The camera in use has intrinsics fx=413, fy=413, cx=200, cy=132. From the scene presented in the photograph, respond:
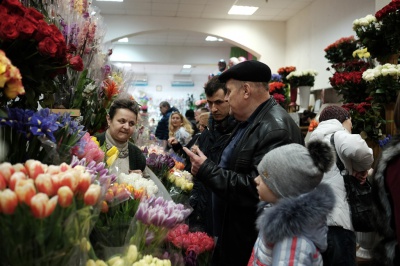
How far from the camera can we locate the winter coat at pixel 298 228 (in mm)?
1235

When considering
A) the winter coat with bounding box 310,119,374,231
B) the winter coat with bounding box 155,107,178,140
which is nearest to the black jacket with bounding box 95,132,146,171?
the winter coat with bounding box 310,119,374,231

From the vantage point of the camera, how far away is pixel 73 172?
0.91 m

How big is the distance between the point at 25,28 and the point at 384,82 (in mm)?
3122

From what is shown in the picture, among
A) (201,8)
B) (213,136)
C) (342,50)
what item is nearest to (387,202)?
(213,136)

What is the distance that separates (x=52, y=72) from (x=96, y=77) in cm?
110

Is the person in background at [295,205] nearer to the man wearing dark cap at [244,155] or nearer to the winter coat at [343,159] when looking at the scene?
the man wearing dark cap at [244,155]

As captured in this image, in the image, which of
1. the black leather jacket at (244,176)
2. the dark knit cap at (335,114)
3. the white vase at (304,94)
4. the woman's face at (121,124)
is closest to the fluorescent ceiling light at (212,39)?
the white vase at (304,94)

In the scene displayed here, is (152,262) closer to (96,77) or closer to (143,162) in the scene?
(143,162)

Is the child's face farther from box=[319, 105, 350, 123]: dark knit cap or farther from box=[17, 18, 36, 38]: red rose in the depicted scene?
box=[319, 105, 350, 123]: dark knit cap

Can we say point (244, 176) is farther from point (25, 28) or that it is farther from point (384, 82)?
point (384, 82)

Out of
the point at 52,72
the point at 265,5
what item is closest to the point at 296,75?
the point at 265,5

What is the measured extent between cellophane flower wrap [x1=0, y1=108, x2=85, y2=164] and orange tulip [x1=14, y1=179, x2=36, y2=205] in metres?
0.22

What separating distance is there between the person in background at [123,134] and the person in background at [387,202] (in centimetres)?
122

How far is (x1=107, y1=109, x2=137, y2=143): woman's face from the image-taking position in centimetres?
225
